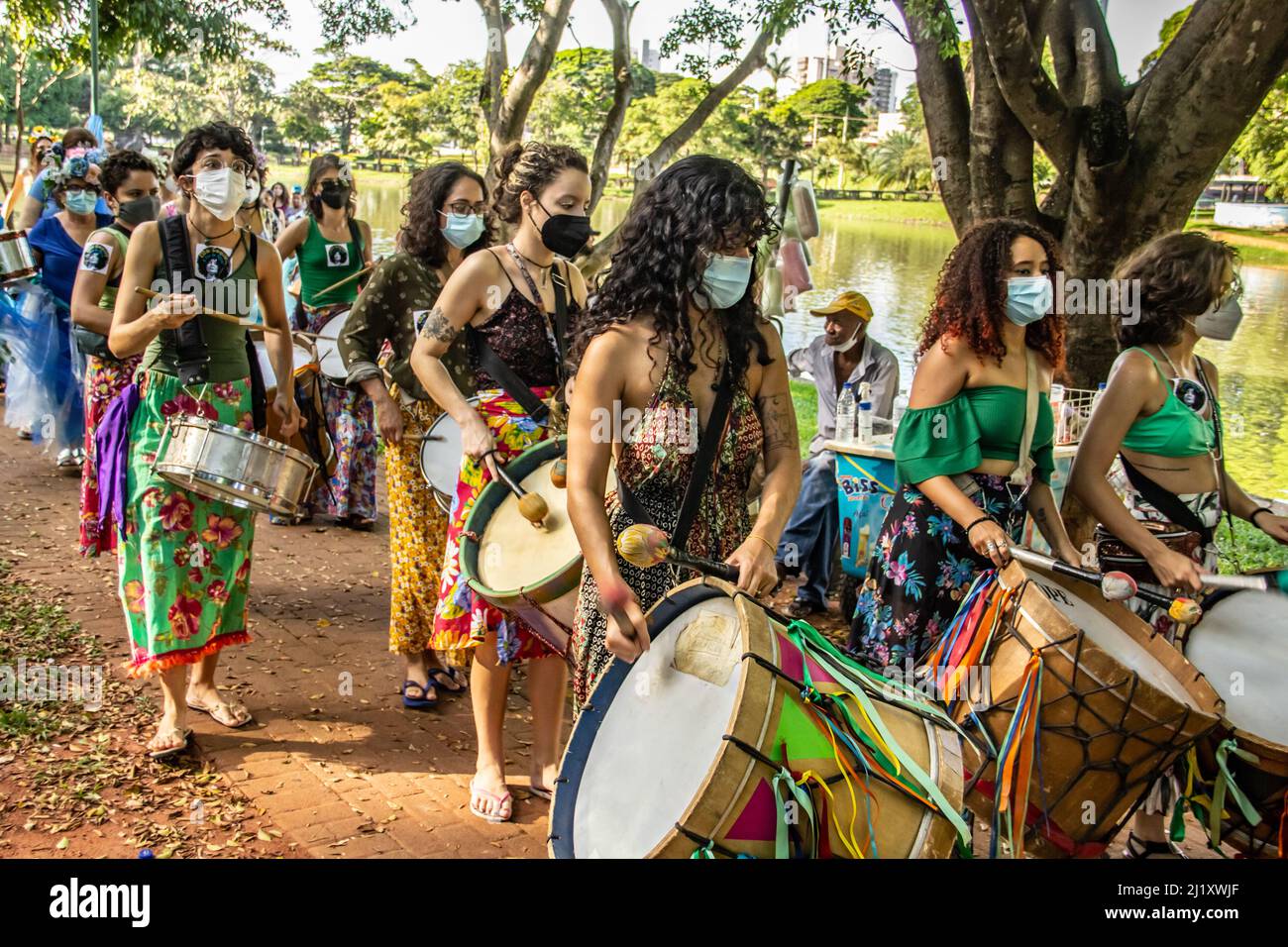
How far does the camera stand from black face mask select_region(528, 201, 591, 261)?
3869 mm

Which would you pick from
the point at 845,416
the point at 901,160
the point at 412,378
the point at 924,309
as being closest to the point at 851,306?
the point at 845,416

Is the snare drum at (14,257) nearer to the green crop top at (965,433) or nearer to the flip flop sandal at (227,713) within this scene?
the flip flop sandal at (227,713)

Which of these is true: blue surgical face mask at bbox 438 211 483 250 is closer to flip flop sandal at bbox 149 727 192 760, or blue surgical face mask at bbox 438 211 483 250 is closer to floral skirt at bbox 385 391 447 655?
floral skirt at bbox 385 391 447 655

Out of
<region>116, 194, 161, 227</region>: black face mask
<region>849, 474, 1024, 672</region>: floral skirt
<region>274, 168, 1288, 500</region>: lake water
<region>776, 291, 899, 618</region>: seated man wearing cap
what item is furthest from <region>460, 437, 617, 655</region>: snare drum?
<region>776, 291, 899, 618</region>: seated man wearing cap

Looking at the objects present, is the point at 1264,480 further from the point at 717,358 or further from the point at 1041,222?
the point at 717,358

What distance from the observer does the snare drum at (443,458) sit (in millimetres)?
4324

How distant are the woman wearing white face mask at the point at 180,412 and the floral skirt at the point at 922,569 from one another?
2230 mm

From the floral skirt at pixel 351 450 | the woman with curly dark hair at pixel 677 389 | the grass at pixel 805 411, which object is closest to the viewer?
the woman with curly dark hair at pixel 677 389

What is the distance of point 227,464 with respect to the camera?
160 inches

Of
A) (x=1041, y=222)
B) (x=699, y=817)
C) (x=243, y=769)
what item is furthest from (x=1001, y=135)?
(x=699, y=817)

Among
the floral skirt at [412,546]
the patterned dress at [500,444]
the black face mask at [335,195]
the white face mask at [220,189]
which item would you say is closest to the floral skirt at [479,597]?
the patterned dress at [500,444]

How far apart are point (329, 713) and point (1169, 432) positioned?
317 cm

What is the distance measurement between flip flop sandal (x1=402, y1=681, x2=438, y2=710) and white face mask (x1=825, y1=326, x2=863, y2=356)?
2.96 meters

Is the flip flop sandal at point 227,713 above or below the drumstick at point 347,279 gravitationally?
below
